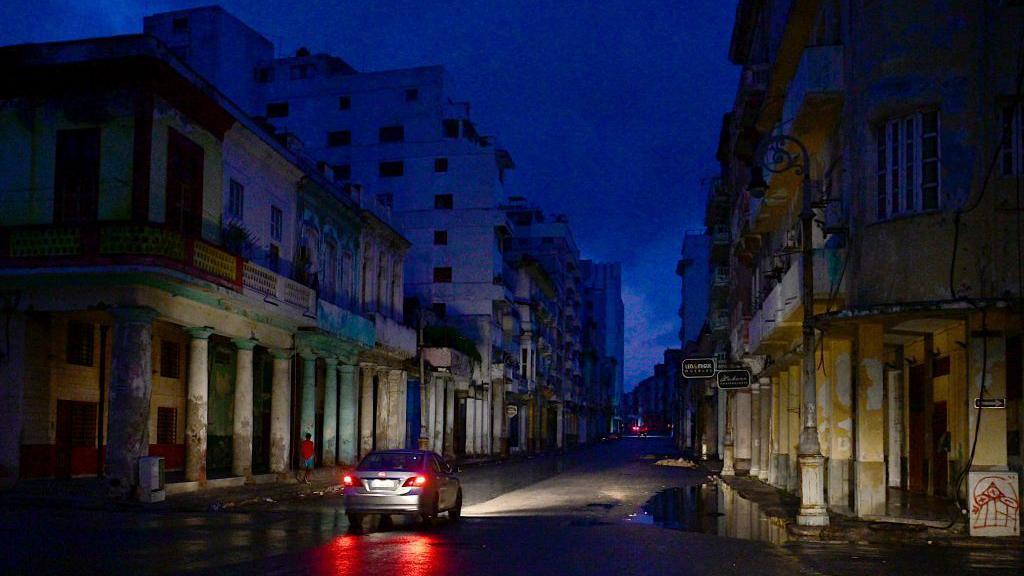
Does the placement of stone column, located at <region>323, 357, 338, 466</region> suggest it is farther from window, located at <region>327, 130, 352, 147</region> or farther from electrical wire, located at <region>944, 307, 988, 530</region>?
window, located at <region>327, 130, 352, 147</region>

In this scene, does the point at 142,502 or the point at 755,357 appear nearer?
the point at 142,502

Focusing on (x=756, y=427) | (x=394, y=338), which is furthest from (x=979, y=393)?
(x=394, y=338)

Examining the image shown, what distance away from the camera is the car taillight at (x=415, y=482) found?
18.6 m

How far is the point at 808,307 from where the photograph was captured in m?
18.7

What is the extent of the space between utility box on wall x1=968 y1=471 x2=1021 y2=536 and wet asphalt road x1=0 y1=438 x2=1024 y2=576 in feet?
3.90

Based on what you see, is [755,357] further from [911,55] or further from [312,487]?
[911,55]

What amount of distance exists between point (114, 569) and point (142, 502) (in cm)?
1099

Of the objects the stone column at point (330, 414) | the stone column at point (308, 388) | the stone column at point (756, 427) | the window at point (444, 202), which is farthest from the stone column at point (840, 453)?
the window at point (444, 202)

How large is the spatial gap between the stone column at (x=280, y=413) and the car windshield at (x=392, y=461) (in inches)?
511

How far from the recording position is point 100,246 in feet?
74.0

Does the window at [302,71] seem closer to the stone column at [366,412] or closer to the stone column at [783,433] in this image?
the stone column at [366,412]

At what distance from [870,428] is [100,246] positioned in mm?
16353

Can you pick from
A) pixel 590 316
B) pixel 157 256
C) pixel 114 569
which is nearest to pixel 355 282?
pixel 157 256

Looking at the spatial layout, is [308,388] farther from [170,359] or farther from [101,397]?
[101,397]
